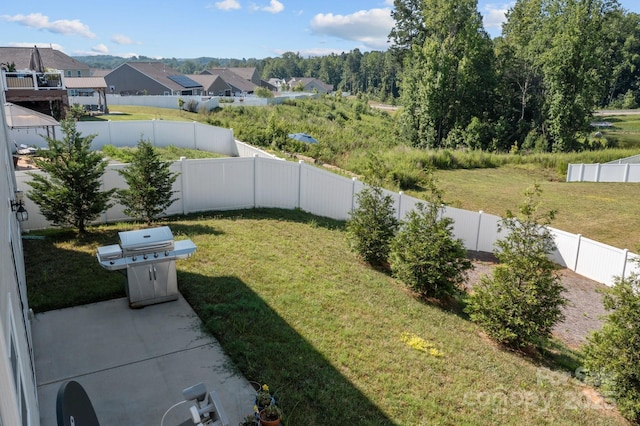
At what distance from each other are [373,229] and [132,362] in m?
6.40

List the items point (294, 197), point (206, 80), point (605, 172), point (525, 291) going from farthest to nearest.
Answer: point (206, 80)
point (605, 172)
point (294, 197)
point (525, 291)

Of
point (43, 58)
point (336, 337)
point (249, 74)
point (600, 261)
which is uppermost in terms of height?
point (249, 74)

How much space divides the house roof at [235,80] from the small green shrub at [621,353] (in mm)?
71638

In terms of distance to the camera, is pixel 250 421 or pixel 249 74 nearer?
pixel 250 421

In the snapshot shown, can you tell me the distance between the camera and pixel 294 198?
564 inches

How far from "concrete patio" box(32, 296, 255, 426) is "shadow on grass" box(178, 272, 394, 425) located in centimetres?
25

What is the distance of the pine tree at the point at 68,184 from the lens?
9945mm

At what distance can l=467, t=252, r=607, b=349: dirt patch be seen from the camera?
33.5ft

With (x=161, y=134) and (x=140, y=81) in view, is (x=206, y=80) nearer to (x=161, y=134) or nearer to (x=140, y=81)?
(x=140, y=81)

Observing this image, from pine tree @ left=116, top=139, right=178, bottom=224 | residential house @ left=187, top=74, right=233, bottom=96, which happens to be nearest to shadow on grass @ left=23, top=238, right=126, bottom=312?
pine tree @ left=116, top=139, right=178, bottom=224

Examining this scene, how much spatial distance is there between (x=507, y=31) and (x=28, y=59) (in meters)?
48.7

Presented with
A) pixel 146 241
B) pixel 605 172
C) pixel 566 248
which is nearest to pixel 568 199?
pixel 605 172

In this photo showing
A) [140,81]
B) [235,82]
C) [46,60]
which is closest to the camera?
[46,60]

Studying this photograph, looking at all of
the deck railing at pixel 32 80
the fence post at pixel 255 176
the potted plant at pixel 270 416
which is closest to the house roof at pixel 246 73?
the deck railing at pixel 32 80
